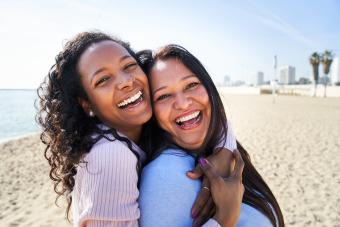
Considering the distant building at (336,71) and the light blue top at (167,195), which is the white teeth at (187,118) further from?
the distant building at (336,71)

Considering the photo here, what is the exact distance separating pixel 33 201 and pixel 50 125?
569 centimetres

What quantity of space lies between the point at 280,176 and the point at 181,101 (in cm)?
639

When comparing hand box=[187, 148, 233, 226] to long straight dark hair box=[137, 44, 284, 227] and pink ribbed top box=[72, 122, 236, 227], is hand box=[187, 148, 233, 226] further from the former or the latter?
long straight dark hair box=[137, 44, 284, 227]

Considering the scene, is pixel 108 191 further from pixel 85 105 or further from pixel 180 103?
pixel 85 105

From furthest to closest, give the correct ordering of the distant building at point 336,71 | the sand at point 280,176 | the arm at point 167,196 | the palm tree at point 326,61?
the distant building at point 336,71
the palm tree at point 326,61
the sand at point 280,176
the arm at point 167,196

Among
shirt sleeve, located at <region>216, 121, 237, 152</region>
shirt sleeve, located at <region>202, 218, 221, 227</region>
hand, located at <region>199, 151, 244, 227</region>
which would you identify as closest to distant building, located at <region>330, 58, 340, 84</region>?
shirt sleeve, located at <region>216, 121, 237, 152</region>

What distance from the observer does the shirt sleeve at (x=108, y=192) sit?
5.08 ft

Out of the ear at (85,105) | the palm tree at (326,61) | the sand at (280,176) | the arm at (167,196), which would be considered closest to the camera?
the arm at (167,196)

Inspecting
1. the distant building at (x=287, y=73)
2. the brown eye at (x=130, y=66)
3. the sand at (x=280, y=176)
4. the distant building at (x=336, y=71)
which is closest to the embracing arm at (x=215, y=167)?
the brown eye at (x=130, y=66)

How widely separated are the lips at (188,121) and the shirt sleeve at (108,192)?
627 mm

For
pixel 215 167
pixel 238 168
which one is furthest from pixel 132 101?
pixel 238 168

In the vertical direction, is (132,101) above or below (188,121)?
above

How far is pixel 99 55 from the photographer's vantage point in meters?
2.14

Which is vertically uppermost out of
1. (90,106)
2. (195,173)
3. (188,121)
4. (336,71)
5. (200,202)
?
(90,106)
